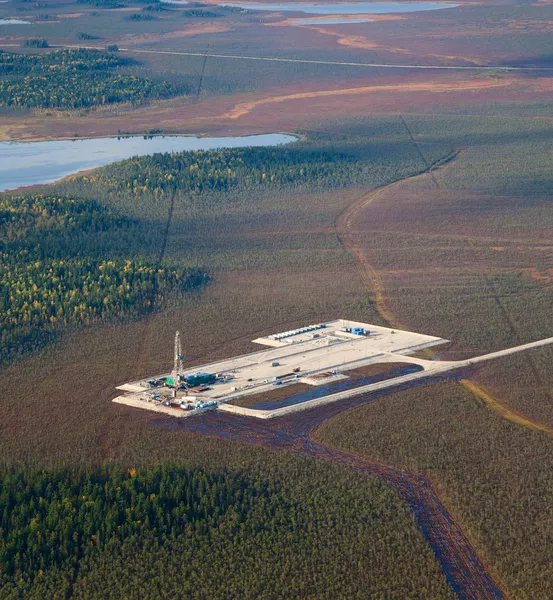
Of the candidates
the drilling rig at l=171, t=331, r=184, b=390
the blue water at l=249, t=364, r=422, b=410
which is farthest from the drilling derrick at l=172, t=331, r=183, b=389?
the blue water at l=249, t=364, r=422, b=410

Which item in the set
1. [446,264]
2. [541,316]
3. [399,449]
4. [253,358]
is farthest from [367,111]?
[399,449]

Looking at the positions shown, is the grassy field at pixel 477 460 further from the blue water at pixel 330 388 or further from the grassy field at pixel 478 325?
the blue water at pixel 330 388

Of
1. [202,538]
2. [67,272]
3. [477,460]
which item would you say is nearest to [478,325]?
[477,460]

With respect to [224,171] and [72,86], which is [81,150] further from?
[72,86]

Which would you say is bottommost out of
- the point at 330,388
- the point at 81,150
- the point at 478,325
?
the point at 81,150

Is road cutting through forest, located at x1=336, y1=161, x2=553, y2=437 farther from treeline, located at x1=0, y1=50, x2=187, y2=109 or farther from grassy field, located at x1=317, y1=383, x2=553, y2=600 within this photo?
treeline, located at x1=0, y1=50, x2=187, y2=109
